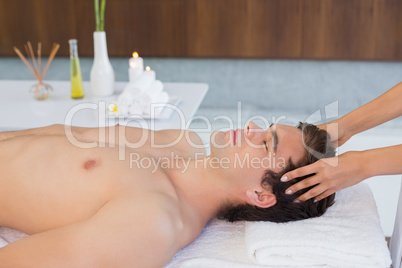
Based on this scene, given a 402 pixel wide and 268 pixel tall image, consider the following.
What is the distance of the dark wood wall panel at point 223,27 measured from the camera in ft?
10.8

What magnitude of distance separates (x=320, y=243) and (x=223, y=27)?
2402 millimetres

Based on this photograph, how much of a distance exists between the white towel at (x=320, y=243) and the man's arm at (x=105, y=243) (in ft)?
0.77

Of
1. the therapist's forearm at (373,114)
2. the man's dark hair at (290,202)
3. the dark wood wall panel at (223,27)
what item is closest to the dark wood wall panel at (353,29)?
the dark wood wall panel at (223,27)

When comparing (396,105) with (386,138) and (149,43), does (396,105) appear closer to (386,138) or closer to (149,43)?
(386,138)

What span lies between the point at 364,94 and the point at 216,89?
3.37 ft

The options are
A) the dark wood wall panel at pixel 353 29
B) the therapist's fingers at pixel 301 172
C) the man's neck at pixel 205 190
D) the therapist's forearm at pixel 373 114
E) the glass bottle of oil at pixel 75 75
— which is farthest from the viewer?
the dark wood wall panel at pixel 353 29

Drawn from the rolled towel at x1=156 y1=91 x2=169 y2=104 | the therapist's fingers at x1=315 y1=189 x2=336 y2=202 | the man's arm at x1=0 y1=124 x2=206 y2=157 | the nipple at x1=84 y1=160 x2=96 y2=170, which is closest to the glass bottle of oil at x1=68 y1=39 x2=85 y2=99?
the rolled towel at x1=156 y1=91 x2=169 y2=104

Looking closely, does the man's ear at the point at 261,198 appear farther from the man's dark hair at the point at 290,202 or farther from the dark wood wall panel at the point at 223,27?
the dark wood wall panel at the point at 223,27

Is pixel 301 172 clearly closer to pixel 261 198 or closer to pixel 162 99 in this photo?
pixel 261 198

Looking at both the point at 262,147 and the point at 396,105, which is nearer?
the point at 262,147

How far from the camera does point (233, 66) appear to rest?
11.7 ft

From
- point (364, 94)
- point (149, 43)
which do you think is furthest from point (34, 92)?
point (364, 94)

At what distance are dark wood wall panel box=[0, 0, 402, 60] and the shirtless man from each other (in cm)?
200

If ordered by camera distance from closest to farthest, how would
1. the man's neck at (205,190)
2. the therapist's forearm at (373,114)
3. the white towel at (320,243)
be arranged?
the white towel at (320,243) → the man's neck at (205,190) → the therapist's forearm at (373,114)
